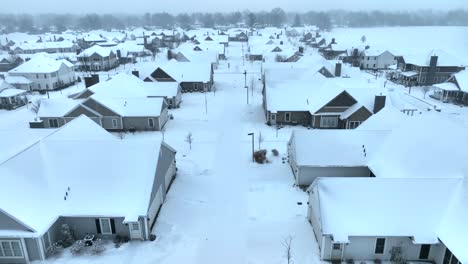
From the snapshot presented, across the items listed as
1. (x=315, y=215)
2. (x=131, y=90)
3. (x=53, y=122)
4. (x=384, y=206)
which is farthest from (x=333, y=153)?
(x=53, y=122)

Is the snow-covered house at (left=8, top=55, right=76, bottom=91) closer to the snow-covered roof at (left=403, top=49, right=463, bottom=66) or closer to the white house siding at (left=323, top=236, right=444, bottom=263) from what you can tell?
the white house siding at (left=323, top=236, right=444, bottom=263)

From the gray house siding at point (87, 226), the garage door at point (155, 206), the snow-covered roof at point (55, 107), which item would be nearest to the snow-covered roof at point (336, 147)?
the garage door at point (155, 206)

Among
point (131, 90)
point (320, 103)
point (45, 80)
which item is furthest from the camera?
point (45, 80)

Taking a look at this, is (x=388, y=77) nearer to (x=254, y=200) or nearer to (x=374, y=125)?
(x=374, y=125)

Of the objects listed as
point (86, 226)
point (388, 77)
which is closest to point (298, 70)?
point (388, 77)

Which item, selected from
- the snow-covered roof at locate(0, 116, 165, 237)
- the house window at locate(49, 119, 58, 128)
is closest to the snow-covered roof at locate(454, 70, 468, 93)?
the snow-covered roof at locate(0, 116, 165, 237)

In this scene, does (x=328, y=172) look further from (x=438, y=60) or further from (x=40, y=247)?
(x=438, y=60)

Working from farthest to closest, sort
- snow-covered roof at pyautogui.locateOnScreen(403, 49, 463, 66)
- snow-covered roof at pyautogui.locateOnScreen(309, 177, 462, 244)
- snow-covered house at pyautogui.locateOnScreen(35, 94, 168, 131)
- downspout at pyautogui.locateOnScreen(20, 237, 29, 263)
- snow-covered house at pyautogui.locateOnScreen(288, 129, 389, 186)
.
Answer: snow-covered roof at pyautogui.locateOnScreen(403, 49, 463, 66) < snow-covered house at pyautogui.locateOnScreen(35, 94, 168, 131) < snow-covered house at pyautogui.locateOnScreen(288, 129, 389, 186) < downspout at pyautogui.locateOnScreen(20, 237, 29, 263) < snow-covered roof at pyautogui.locateOnScreen(309, 177, 462, 244)
